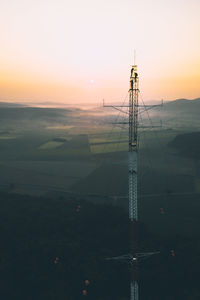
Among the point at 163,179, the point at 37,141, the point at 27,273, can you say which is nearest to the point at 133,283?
the point at 27,273

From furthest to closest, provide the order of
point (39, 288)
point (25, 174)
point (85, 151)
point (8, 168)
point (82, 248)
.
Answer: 1. point (85, 151)
2. point (8, 168)
3. point (25, 174)
4. point (82, 248)
5. point (39, 288)

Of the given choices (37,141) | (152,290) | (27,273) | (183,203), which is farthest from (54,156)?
(152,290)

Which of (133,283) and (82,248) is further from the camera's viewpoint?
(82,248)

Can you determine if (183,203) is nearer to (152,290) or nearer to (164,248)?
(164,248)

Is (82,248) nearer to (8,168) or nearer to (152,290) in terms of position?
(152,290)

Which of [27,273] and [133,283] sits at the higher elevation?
[133,283]

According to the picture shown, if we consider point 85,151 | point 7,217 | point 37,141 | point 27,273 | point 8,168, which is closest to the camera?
point 27,273
